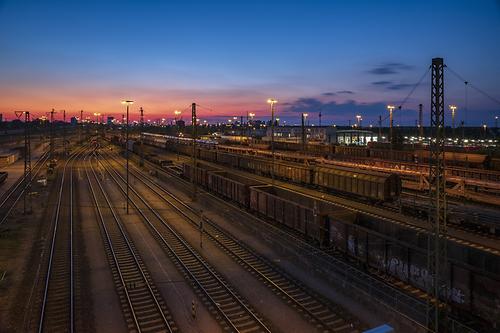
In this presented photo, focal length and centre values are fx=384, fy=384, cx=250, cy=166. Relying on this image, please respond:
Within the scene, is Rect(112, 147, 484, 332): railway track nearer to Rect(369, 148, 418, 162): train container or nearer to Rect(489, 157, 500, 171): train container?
Rect(489, 157, 500, 171): train container

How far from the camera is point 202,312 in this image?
1611 centimetres

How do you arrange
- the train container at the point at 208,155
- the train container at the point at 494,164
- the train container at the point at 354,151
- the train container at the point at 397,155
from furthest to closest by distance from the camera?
the train container at the point at 208,155
the train container at the point at 354,151
the train container at the point at 397,155
the train container at the point at 494,164

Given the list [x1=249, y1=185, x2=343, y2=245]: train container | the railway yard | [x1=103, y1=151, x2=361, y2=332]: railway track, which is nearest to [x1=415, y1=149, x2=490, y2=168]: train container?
the railway yard

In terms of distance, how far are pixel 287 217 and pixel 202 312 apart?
474 inches

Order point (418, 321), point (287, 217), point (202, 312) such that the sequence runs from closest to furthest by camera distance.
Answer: point (418, 321), point (202, 312), point (287, 217)

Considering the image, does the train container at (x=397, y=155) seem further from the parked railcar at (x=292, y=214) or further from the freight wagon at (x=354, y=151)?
the parked railcar at (x=292, y=214)

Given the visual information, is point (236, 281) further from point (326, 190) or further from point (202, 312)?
point (326, 190)

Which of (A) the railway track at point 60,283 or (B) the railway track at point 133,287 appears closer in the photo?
(B) the railway track at point 133,287

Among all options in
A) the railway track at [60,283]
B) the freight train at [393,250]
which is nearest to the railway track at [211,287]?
the railway track at [60,283]

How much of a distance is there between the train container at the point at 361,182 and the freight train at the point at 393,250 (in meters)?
7.83

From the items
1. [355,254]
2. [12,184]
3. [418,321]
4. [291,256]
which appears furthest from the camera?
[12,184]

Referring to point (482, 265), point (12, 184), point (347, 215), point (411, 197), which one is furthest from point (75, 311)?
point (12, 184)

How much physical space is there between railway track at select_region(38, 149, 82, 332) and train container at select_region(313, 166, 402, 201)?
2506cm

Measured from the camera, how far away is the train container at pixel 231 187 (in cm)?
3459
